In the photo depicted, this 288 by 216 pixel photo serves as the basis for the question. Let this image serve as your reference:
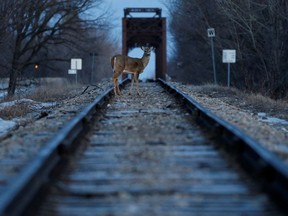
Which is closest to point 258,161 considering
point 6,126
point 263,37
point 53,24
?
point 6,126

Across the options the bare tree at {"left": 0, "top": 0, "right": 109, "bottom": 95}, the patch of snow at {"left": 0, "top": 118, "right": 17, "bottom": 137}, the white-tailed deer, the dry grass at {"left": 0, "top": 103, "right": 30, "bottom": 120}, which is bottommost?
the patch of snow at {"left": 0, "top": 118, "right": 17, "bottom": 137}

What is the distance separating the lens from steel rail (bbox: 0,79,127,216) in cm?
390

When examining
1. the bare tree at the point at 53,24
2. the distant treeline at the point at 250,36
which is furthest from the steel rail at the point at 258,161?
the bare tree at the point at 53,24

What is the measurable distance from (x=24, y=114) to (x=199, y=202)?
10087 mm

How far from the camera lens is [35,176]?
4637 mm

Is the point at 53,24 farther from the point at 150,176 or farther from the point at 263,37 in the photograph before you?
the point at 150,176

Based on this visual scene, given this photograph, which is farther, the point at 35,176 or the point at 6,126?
the point at 6,126

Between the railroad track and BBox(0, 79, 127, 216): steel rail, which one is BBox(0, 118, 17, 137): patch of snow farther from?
BBox(0, 79, 127, 216): steel rail

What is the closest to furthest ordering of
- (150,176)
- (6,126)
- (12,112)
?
(150,176)
(6,126)
(12,112)

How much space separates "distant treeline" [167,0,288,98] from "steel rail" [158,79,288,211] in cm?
1881

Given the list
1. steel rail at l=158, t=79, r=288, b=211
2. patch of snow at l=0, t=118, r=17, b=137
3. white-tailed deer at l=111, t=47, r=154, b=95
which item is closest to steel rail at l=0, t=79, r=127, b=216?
steel rail at l=158, t=79, r=288, b=211

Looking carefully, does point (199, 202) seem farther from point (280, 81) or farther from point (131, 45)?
point (131, 45)

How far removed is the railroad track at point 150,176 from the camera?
429 cm

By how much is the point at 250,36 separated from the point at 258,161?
2783 cm
